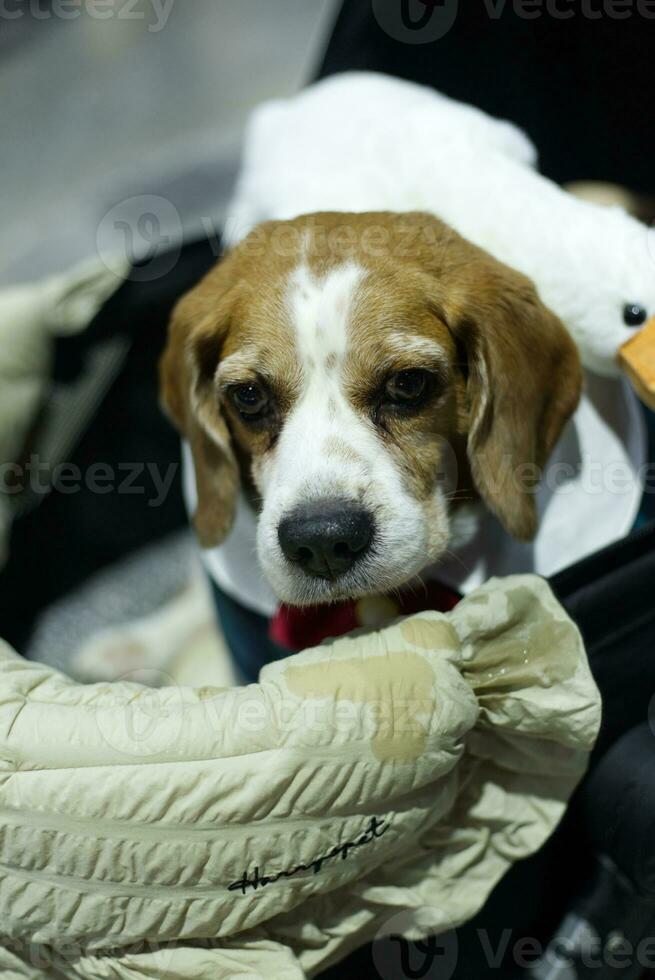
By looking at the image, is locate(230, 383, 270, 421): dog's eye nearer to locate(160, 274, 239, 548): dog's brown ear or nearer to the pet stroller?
locate(160, 274, 239, 548): dog's brown ear

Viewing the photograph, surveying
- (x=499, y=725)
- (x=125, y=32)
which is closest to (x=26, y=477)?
(x=499, y=725)

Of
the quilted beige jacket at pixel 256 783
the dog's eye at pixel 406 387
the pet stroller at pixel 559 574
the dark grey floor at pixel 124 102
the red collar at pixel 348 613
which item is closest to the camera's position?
the quilted beige jacket at pixel 256 783

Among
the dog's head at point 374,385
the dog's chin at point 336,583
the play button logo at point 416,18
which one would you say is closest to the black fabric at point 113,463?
the dog's head at point 374,385

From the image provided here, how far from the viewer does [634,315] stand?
1421mm

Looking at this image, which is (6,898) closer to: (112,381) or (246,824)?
(246,824)

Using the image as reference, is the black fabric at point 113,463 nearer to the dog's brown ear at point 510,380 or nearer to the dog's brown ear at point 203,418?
the dog's brown ear at point 203,418

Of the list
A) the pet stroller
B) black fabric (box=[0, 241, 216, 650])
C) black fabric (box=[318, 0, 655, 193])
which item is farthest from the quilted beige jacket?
black fabric (box=[318, 0, 655, 193])

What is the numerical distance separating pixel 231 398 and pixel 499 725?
613 mm

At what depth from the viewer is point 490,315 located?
138 centimetres

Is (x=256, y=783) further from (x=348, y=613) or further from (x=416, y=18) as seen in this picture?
(x=416, y=18)

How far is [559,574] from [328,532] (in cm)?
29

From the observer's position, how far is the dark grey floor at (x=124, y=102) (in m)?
3.62

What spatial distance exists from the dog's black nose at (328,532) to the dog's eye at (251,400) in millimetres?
219

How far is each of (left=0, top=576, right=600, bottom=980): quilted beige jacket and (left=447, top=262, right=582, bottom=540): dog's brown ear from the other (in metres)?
0.28
